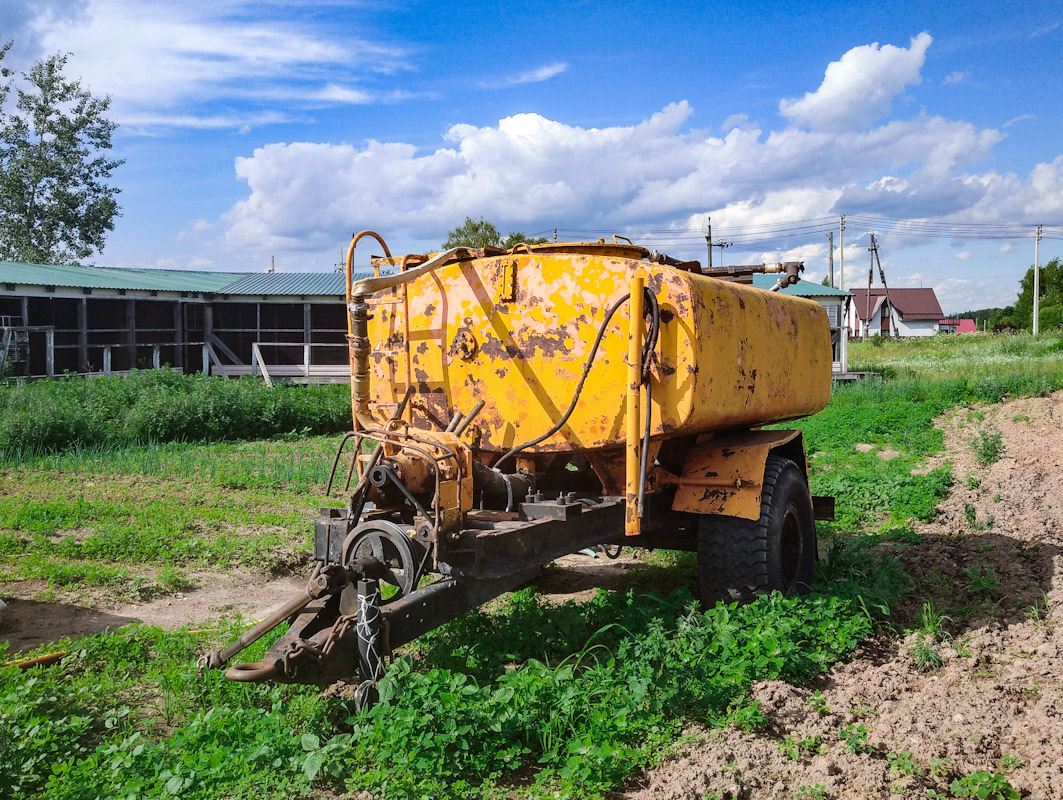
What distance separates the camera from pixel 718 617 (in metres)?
5.21

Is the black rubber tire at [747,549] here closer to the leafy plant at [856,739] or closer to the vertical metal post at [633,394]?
the vertical metal post at [633,394]

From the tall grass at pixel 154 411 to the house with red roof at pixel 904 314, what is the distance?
67.1m

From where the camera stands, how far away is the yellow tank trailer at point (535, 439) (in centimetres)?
427

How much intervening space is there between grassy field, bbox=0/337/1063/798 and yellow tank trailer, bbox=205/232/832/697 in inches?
13.7

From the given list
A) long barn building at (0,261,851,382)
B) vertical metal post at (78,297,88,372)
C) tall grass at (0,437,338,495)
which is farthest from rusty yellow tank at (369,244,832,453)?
vertical metal post at (78,297,88,372)

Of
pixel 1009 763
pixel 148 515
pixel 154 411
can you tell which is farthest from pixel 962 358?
pixel 1009 763

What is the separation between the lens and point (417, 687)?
393 cm

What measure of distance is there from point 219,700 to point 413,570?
1250 millimetres

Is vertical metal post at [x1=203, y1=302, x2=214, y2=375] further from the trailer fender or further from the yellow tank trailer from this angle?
the trailer fender

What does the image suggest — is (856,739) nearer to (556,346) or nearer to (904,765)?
(904,765)

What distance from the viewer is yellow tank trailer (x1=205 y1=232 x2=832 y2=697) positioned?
4273mm

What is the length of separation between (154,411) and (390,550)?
1172 centimetres

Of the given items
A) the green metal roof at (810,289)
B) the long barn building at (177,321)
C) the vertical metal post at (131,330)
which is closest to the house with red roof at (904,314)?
the green metal roof at (810,289)

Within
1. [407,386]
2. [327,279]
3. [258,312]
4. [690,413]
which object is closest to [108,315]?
[258,312]
